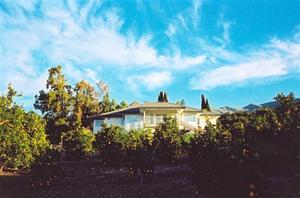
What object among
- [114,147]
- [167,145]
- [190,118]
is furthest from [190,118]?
[114,147]

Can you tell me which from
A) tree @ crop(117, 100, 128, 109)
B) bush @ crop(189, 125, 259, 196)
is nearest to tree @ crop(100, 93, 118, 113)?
tree @ crop(117, 100, 128, 109)

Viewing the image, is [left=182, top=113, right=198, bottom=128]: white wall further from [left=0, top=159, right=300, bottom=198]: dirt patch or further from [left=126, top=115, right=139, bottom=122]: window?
[left=0, top=159, right=300, bottom=198]: dirt patch

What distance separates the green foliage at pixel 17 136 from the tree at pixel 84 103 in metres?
35.0

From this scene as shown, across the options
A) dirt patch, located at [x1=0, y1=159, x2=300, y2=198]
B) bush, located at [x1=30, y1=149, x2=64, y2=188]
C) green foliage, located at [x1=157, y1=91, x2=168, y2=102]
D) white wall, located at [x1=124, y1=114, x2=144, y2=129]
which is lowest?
dirt patch, located at [x1=0, y1=159, x2=300, y2=198]

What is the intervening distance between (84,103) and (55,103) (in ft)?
18.6

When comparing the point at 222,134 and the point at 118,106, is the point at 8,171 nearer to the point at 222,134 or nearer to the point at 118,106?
the point at 222,134

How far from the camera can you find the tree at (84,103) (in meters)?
61.6

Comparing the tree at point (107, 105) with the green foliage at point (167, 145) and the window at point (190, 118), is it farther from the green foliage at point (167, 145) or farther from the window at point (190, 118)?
the green foliage at point (167, 145)

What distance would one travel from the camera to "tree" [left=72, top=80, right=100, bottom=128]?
2425 inches

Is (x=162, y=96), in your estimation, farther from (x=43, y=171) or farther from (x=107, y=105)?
(x=43, y=171)

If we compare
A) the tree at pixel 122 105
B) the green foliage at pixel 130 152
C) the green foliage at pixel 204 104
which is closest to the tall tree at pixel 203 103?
the green foliage at pixel 204 104

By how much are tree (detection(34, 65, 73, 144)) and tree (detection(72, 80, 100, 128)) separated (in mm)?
1719

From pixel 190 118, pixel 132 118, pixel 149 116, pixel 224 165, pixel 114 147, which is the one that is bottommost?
pixel 224 165

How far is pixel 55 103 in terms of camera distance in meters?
59.3
